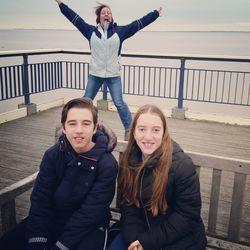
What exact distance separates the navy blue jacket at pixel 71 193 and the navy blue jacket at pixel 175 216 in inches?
7.9

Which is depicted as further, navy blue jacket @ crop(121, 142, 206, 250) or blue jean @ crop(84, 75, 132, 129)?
blue jean @ crop(84, 75, 132, 129)

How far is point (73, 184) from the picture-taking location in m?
2.11

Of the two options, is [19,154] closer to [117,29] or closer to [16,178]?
[16,178]

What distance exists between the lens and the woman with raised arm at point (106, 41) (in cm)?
496

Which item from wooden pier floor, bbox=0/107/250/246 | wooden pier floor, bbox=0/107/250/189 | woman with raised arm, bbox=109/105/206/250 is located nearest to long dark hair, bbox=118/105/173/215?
woman with raised arm, bbox=109/105/206/250

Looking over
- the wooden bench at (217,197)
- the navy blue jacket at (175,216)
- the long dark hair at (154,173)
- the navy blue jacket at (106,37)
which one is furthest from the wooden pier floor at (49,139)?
the navy blue jacket at (175,216)

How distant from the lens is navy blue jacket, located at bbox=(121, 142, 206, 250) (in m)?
1.96

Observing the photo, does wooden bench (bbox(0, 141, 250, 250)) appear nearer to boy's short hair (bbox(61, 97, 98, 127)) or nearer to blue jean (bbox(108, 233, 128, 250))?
boy's short hair (bbox(61, 97, 98, 127))

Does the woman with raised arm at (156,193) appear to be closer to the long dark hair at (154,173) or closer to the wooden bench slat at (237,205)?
the long dark hair at (154,173)

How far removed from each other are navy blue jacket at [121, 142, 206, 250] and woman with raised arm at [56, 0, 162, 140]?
9.76 ft

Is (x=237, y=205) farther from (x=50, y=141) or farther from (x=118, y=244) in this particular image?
(x=50, y=141)

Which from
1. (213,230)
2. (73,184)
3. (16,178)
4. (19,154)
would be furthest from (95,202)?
(19,154)

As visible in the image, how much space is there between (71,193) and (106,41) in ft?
10.9

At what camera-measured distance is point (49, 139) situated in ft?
17.8
